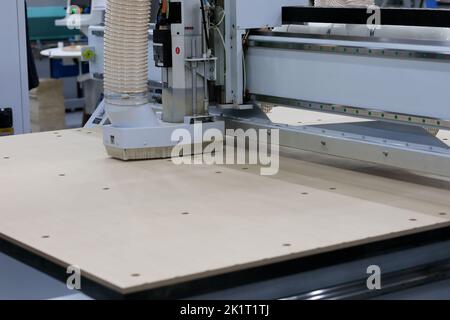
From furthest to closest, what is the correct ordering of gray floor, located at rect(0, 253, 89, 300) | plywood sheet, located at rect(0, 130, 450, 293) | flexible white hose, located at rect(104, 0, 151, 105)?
flexible white hose, located at rect(104, 0, 151, 105) → gray floor, located at rect(0, 253, 89, 300) → plywood sheet, located at rect(0, 130, 450, 293)

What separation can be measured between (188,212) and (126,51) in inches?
31.1

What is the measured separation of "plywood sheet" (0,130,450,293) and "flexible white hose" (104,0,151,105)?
0.22 m

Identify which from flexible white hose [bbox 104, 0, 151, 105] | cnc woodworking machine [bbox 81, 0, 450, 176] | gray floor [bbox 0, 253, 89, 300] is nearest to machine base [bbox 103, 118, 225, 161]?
cnc woodworking machine [bbox 81, 0, 450, 176]

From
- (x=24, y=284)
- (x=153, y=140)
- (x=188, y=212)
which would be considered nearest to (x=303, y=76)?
(x=153, y=140)

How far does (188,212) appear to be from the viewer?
2.03 meters

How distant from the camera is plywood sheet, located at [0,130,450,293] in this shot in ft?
5.48

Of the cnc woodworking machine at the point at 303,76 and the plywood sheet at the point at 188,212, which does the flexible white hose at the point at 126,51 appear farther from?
the plywood sheet at the point at 188,212

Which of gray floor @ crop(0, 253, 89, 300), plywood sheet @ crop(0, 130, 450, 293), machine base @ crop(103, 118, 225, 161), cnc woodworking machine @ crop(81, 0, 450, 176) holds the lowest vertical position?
gray floor @ crop(0, 253, 89, 300)

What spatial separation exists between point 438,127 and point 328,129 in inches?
17.1

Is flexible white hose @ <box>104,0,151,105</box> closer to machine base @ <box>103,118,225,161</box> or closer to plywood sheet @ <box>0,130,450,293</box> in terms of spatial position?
machine base @ <box>103,118,225,161</box>

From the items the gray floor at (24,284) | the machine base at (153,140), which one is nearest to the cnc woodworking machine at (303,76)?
the machine base at (153,140)

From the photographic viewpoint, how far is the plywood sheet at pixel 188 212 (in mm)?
1669

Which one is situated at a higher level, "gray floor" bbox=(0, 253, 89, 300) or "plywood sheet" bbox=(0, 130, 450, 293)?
"plywood sheet" bbox=(0, 130, 450, 293)

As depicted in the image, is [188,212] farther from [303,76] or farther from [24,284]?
[303,76]
